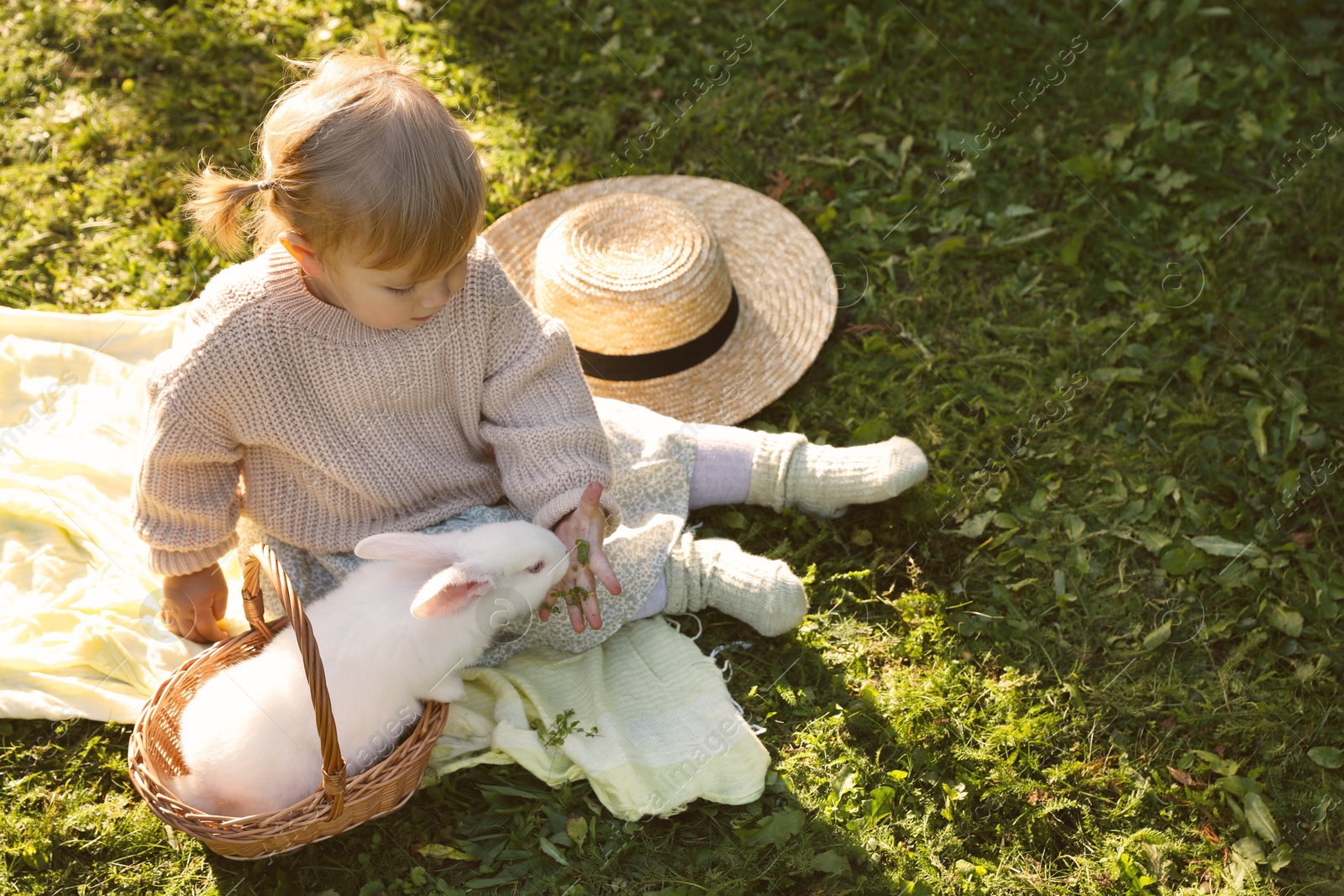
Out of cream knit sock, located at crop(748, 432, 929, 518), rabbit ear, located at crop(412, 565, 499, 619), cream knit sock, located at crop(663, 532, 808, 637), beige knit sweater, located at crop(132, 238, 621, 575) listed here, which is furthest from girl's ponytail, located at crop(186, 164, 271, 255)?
cream knit sock, located at crop(748, 432, 929, 518)

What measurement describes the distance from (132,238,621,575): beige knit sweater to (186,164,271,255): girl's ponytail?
0.56 ft

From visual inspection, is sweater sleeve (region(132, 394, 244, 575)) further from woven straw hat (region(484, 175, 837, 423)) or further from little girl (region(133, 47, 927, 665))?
woven straw hat (region(484, 175, 837, 423))

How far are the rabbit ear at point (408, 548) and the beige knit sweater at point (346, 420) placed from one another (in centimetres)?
27

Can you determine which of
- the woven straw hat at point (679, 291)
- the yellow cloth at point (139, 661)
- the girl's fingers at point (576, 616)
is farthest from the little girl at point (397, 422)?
the woven straw hat at point (679, 291)

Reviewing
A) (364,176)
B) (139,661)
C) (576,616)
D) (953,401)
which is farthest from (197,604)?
(953,401)

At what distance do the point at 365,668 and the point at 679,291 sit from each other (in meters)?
1.32

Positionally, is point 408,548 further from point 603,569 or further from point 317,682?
point 603,569

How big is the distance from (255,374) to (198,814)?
0.87 meters

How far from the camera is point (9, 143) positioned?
12.5 feet

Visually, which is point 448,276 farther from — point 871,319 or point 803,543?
point 871,319

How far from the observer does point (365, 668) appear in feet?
6.79

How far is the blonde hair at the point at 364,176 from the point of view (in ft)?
5.70

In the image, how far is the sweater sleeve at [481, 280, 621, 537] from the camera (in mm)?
2281

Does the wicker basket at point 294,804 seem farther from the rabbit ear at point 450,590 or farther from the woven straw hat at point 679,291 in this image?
the woven straw hat at point 679,291
